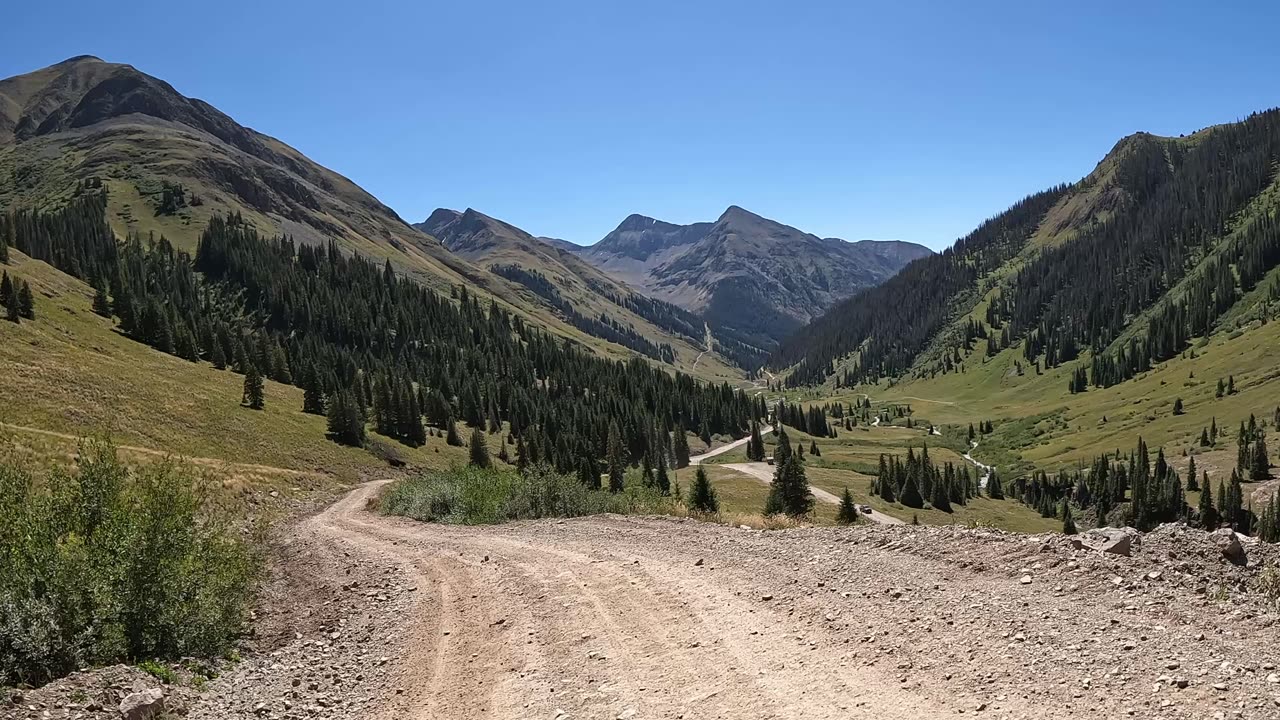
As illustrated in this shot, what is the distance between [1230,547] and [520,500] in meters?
29.1

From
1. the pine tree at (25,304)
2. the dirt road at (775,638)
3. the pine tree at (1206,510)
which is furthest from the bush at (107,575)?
the pine tree at (1206,510)

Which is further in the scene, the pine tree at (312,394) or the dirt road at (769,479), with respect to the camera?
the pine tree at (312,394)

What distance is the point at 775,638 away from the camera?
44.9 feet

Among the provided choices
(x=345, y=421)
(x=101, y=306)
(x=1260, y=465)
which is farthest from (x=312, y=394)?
(x=1260, y=465)

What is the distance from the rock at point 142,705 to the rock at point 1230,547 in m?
20.5

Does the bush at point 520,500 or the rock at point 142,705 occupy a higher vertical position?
the rock at point 142,705

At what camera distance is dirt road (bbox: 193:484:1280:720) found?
10.1 metres

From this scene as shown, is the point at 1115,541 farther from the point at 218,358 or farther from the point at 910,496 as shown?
the point at 218,358

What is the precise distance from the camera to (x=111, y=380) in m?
74.0

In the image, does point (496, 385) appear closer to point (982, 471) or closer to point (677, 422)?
point (677, 422)

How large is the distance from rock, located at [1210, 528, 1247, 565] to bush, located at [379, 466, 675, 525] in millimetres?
21235

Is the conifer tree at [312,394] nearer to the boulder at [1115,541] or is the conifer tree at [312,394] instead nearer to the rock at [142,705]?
the rock at [142,705]

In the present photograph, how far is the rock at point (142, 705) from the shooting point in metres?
11.4

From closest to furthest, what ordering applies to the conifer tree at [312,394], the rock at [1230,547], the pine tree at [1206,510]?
1. the rock at [1230,547]
2. the pine tree at [1206,510]
3. the conifer tree at [312,394]
